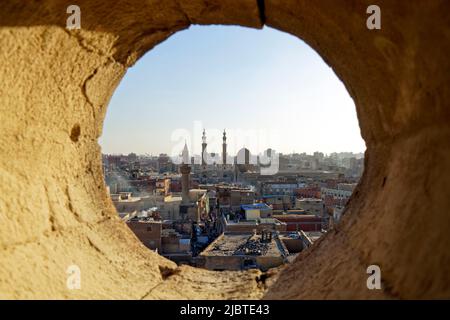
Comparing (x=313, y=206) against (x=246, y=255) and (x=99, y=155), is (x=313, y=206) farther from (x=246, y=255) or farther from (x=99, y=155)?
(x=99, y=155)

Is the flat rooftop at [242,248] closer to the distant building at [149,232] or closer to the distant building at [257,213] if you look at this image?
the distant building at [149,232]

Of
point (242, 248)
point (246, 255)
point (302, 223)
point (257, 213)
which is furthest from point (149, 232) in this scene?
point (302, 223)

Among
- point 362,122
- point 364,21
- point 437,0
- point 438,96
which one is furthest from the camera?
point 362,122

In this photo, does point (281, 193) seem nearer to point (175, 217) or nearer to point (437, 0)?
point (175, 217)

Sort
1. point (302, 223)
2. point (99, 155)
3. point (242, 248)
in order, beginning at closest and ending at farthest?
point (99, 155) → point (242, 248) → point (302, 223)

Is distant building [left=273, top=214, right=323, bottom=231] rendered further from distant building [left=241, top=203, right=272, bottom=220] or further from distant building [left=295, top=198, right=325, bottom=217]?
distant building [left=295, top=198, right=325, bottom=217]

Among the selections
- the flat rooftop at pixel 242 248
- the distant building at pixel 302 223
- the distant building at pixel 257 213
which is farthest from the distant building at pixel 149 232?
the distant building at pixel 302 223
